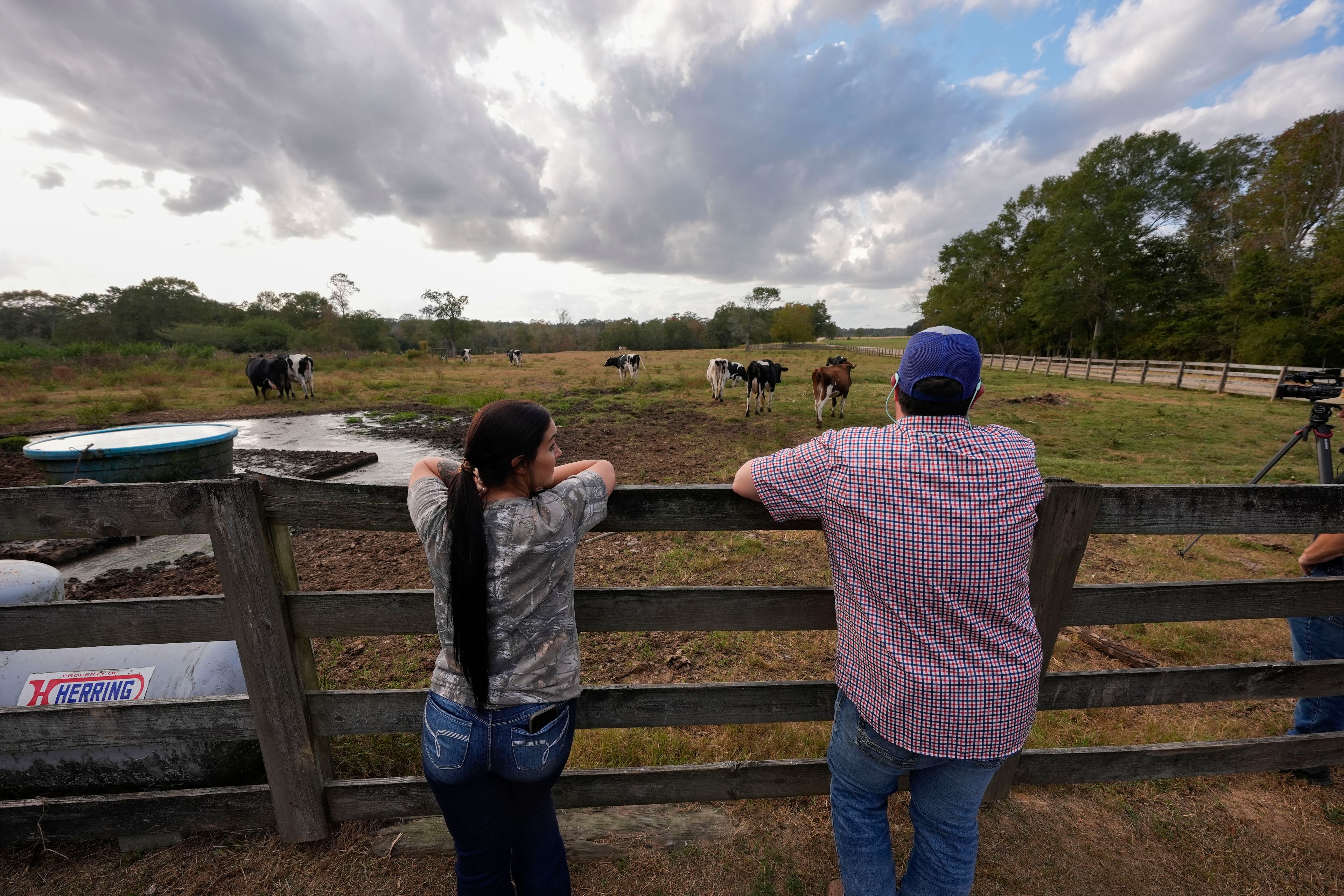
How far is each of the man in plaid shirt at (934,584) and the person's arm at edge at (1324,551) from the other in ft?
7.61

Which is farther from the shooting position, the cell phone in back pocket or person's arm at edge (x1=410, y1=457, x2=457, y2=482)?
person's arm at edge (x1=410, y1=457, x2=457, y2=482)

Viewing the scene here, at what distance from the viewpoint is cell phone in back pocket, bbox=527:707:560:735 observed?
57.7 inches

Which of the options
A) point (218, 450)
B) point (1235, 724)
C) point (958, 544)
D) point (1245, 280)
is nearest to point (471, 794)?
point (958, 544)

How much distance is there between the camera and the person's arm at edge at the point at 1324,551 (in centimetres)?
249

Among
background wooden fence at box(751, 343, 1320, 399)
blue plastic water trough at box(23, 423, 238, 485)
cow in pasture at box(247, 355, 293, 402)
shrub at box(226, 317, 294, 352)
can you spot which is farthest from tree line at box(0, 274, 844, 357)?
background wooden fence at box(751, 343, 1320, 399)

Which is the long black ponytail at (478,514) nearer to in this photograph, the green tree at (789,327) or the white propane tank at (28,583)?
the white propane tank at (28,583)

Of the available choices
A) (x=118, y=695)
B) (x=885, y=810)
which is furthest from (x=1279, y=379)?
(x=118, y=695)

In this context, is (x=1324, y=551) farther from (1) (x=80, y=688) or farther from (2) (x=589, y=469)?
(1) (x=80, y=688)

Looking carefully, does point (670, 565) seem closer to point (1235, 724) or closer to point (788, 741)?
point (788, 741)

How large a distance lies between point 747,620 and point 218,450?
729 centimetres

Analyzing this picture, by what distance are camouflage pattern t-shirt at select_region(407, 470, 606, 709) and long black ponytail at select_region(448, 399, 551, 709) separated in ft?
0.10

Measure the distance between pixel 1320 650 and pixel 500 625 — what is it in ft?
13.3

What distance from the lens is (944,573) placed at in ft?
4.35

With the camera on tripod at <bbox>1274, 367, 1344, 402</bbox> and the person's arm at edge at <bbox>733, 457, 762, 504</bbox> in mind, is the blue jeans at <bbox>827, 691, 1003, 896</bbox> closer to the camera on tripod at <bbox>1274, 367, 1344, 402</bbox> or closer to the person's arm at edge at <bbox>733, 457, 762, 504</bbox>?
the person's arm at edge at <bbox>733, 457, 762, 504</bbox>
